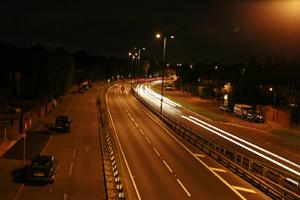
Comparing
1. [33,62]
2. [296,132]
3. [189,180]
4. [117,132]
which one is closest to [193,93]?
[33,62]

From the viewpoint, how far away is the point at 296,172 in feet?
108

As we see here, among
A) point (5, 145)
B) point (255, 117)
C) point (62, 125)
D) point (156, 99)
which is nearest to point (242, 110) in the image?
point (255, 117)

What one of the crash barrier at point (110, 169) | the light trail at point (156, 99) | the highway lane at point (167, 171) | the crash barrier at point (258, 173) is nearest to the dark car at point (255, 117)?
the highway lane at point (167, 171)

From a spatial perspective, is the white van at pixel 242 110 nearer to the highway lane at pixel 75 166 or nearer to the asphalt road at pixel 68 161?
the asphalt road at pixel 68 161

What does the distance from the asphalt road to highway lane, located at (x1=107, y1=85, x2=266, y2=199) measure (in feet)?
7.09

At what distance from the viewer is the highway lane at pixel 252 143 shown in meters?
36.6

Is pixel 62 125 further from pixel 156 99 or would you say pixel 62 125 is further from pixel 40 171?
pixel 156 99

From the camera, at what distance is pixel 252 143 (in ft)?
148

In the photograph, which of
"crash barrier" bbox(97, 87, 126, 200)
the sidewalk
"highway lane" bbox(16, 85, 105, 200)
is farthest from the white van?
the sidewalk

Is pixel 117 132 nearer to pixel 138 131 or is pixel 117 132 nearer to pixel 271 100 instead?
pixel 138 131

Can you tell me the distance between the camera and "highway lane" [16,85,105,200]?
24.1m

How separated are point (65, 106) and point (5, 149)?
38.4 metres

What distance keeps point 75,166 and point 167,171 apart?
5.95m

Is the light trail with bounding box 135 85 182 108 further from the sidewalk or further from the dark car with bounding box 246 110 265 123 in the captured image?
the sidewalk
